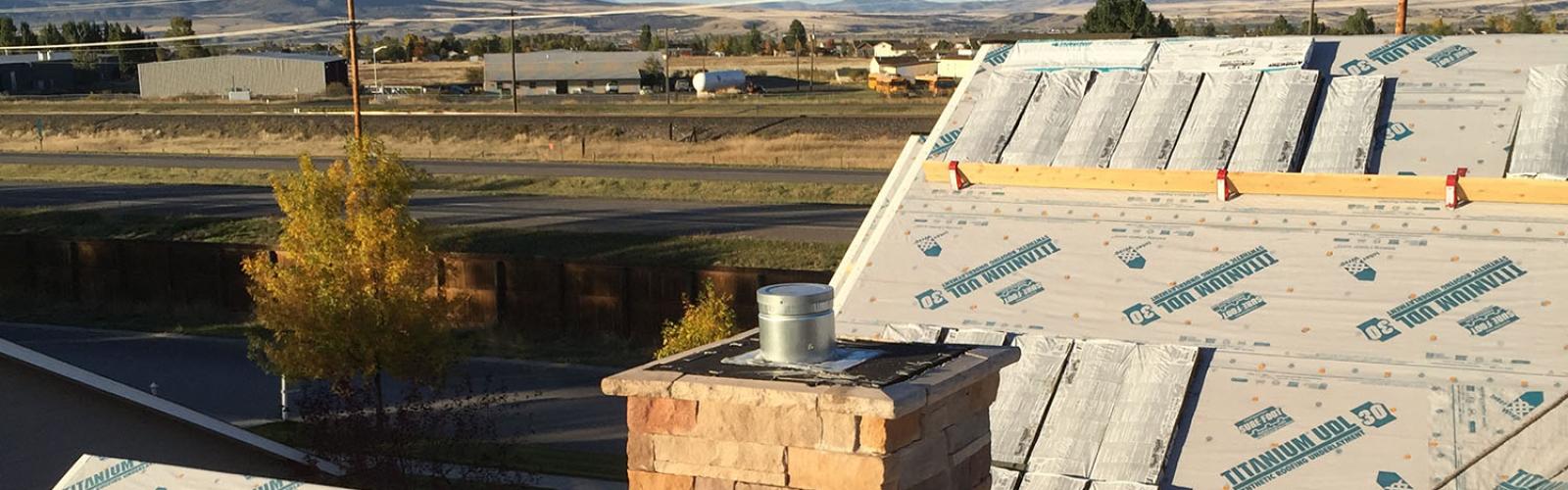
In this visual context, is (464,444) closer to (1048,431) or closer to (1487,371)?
(1048,431)

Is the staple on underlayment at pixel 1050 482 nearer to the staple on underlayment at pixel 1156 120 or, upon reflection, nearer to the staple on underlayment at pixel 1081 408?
the staple on underlayment at pixel 1081 408

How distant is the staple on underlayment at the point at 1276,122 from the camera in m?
16.2

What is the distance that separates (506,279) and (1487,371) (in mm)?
21465

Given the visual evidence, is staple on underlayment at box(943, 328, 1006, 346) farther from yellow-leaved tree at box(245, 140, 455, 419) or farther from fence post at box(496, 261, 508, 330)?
fence post at box(496, 261, 508, 330)

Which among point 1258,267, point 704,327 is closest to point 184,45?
point 704,327

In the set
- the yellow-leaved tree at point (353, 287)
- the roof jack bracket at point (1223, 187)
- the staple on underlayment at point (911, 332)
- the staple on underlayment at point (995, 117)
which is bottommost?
the yellow-leaved tree at point (353, 287)

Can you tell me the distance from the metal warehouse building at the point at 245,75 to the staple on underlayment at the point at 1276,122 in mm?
90099

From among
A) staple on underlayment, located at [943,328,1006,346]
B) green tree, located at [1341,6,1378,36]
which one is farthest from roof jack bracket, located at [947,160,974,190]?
green tree, located at [1341,6,1378,36]

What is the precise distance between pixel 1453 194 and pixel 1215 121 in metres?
2.82

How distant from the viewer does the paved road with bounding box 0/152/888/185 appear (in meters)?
48.1

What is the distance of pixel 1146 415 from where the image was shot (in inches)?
524

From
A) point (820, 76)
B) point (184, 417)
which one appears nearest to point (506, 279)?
point (184, 417)

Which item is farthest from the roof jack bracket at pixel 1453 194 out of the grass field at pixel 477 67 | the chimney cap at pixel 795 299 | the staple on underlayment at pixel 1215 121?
the grass field at pixel 477 67

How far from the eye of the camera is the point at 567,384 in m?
26.5
